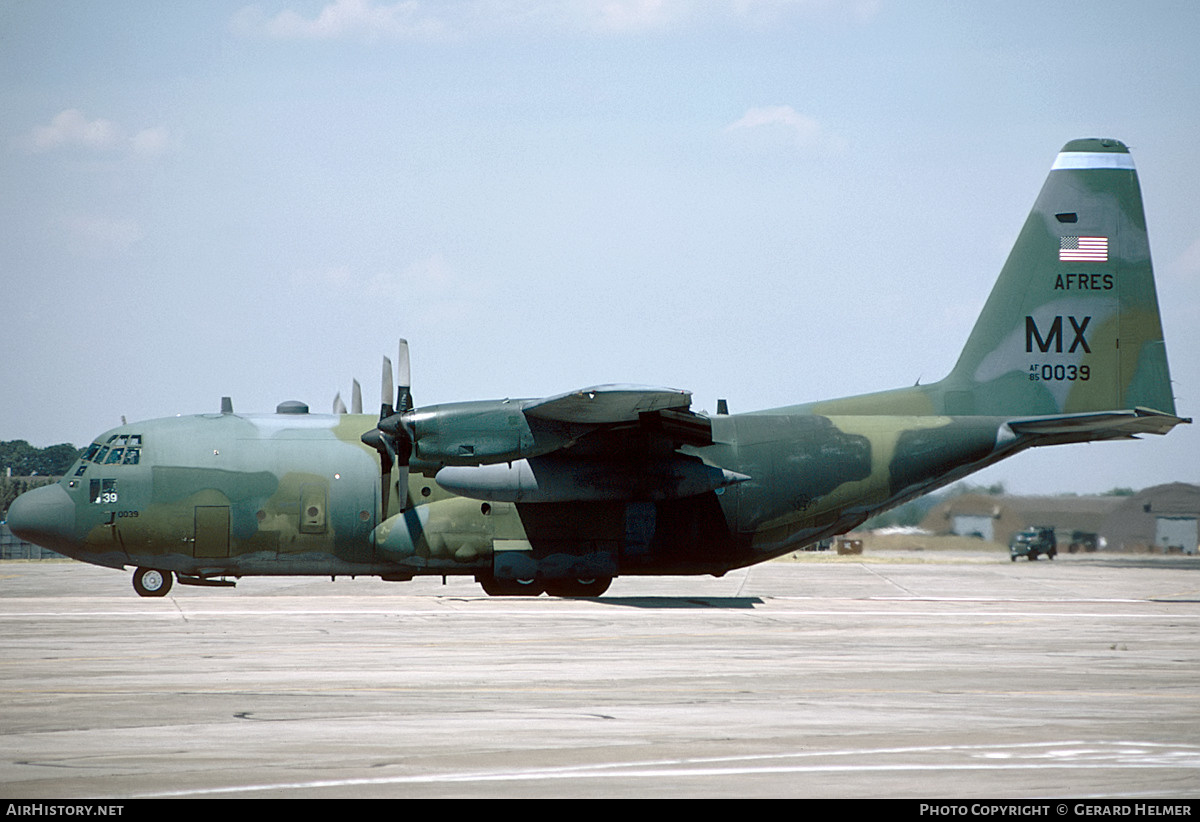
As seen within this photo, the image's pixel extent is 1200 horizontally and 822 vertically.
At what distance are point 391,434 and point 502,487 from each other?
2.50 metres

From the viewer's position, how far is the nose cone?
2581 cm

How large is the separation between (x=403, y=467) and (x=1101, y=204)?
55.8 feet

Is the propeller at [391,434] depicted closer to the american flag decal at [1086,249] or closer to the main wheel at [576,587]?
the main wheel at [576,587]

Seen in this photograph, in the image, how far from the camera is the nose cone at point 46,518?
25.8 meters

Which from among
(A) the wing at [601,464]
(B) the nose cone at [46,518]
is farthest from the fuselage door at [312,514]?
(B) the nose cone at [46,518]

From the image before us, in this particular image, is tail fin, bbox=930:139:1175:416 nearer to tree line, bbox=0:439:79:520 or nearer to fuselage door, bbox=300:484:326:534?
fuselage door, bbox=300:484:326:534

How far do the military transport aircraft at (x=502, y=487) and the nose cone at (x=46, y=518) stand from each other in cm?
4

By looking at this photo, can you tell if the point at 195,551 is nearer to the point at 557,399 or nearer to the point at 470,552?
the point at 470,552

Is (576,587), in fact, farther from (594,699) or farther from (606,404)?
(594,699)

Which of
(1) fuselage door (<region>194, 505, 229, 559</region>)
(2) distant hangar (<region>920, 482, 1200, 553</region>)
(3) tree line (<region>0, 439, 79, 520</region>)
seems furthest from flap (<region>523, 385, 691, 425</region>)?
(3) tree line (<region>0, 439, 79, 520</region>)

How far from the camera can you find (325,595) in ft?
97.6

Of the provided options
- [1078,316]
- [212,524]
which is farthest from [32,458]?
[1078,316]

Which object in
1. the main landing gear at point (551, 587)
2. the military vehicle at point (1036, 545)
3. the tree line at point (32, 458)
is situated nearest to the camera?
the main landing gear at point (551, 587)

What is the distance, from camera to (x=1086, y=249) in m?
28.2
